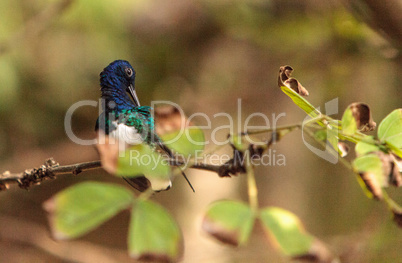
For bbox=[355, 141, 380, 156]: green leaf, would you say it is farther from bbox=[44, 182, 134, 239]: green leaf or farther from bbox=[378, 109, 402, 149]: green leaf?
bbox=[44, 182, 134, 239]: green leaf

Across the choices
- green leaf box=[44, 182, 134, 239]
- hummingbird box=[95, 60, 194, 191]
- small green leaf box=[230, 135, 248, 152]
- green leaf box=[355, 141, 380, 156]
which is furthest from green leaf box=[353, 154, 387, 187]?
hummingbird box=[95, 60, 194, 191]

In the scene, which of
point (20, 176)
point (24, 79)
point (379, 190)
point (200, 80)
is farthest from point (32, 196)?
point (379, 190)

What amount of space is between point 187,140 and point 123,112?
94cm

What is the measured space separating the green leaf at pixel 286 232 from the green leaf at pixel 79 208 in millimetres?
121

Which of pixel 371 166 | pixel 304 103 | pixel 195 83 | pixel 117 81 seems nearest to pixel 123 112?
pixel 117 81

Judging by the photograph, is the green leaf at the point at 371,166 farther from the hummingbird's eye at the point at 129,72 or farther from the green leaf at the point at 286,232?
the hummingbird's eye at the point at 129,72

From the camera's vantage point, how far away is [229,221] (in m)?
0.35

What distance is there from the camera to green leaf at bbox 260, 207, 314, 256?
33 centimetres

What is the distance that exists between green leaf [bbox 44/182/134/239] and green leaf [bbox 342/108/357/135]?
0.26 meters

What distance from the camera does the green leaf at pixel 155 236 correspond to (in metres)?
0.34

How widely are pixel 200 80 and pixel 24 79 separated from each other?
1055mm

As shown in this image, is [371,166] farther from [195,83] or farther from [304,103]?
[195,83]
